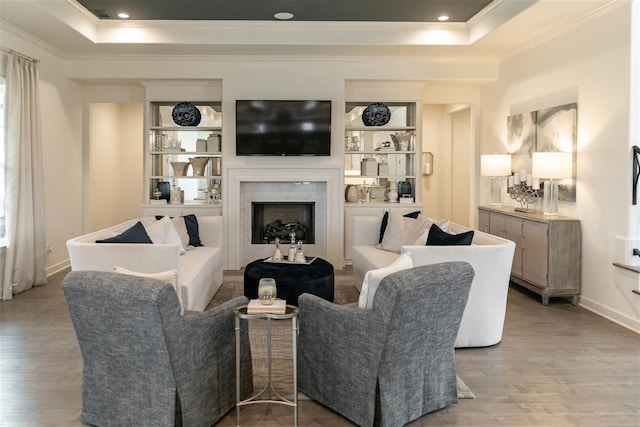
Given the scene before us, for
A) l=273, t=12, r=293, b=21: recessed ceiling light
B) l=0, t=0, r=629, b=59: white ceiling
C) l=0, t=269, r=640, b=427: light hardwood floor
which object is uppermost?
l=273, t=12, r=293, b=21: recessed ceiling light

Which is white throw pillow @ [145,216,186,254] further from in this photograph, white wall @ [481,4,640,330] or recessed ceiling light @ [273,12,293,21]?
white wall @ [481,4,640,330]

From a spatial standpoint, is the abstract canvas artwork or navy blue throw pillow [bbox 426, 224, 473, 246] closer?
navy blue throw pillow [bbox 426, 224, 473, 246]

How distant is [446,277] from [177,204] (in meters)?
5.21

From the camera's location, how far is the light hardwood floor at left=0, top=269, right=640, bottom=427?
2789 millimetres

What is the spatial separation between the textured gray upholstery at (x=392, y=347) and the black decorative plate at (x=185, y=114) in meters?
4.94

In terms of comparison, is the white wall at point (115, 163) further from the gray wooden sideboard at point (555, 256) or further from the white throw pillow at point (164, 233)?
the gray wooden sideboard at point (555, 256)

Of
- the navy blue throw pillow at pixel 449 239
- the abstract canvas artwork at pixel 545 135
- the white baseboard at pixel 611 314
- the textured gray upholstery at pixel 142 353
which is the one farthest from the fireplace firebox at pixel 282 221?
the textured gray upholstery at pixel 142 353

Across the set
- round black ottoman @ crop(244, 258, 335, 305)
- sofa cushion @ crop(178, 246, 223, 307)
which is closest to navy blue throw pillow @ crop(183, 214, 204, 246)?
sofa cushion @ crop(178, 246, 223, 307)

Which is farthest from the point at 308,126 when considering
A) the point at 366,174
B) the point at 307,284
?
the point at 307,284

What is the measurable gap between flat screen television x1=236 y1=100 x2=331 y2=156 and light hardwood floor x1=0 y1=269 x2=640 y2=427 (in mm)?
3186

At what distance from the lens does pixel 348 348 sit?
2699mm

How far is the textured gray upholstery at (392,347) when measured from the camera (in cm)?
253

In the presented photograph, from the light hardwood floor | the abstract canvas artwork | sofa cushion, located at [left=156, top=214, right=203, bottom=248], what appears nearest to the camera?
the light hardwood floor

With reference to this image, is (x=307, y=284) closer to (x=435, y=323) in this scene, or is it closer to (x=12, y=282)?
(x=435, y=323)
